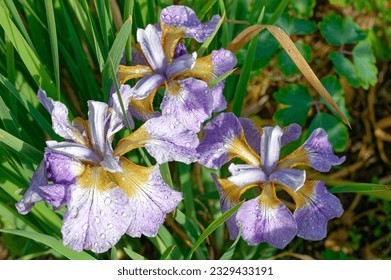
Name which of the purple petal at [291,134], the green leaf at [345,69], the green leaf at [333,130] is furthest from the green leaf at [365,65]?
the purple petal at [291,134]

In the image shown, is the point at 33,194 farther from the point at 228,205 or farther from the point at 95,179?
the point at 228,205

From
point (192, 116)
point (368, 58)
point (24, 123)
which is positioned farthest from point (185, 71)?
point (368, 58)

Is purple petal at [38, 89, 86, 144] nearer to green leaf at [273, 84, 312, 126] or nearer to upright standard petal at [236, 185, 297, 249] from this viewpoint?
upright standard petal at [236, 185, 297, 249]

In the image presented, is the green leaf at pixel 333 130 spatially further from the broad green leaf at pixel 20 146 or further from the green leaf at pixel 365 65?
the broad green leaf at pixel 20 146

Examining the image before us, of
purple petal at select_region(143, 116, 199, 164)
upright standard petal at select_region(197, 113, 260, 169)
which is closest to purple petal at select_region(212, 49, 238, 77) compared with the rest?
upright standard petal at select_region(197, 113, 260, 169)

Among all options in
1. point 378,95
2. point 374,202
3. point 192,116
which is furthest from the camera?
point 378,95

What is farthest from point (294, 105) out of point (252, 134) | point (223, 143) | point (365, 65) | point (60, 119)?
point (60, 119)
